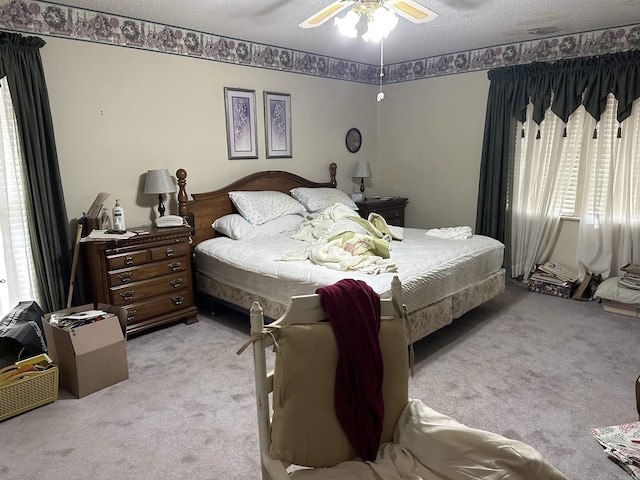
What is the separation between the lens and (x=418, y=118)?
17.6ft

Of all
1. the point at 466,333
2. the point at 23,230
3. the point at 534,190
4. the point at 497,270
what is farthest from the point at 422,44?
the point at 23,230

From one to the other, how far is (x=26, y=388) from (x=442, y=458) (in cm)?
231

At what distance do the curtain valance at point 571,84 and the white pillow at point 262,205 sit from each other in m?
2.51

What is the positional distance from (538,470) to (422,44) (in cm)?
415

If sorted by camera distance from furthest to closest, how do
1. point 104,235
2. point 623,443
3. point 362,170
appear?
point 362,170 → point 104,235 → point 623,443

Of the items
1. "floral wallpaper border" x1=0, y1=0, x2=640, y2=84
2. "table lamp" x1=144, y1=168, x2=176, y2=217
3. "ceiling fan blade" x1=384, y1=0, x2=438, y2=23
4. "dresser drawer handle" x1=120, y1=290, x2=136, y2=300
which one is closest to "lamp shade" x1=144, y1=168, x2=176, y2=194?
"table lamp" x1=144, y1=168, x2=176, y2=217

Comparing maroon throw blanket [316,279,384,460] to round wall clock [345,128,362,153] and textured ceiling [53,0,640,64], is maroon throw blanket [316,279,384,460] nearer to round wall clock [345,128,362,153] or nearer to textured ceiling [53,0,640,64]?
textured ceiling [53,0,640,64]

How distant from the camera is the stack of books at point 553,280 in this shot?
14.1 feet

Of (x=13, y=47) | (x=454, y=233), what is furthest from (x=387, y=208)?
(x=13, y=47)

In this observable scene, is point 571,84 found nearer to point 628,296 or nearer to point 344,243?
point 628,296

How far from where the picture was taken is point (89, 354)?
2619 mm

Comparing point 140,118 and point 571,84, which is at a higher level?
point 571,84

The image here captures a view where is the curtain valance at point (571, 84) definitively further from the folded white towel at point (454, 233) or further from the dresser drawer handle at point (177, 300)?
the dresser drawer handle at point (177, 300)

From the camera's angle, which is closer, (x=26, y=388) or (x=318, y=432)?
(x=318, y=432)
